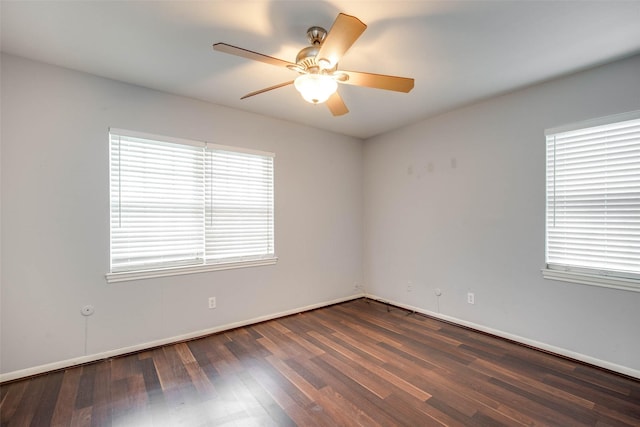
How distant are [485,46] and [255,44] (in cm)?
171

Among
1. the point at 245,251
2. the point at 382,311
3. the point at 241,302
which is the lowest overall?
the point at 382,311

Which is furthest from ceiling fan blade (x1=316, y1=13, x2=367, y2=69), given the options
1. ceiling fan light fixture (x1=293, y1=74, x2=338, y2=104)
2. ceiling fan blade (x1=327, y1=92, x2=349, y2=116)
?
ceiling fan blade (x1=327, y1=92, x2=349, y2=116)

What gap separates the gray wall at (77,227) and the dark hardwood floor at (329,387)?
0.89 ft

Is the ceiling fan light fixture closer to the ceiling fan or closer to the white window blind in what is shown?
the ceiling fan

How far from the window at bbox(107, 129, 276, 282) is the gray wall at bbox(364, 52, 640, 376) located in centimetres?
185

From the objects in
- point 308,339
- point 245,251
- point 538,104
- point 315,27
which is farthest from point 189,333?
point 538,104

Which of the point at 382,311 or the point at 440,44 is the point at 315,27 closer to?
the point at 440,44

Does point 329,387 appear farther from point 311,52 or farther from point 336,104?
point 311,52

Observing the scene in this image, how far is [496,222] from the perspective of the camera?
3.04 meters

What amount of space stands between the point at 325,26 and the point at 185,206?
2.17 meters

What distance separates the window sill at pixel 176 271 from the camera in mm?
2627

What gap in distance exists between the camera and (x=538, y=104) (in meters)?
2.73

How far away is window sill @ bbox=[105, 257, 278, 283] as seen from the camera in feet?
8.62

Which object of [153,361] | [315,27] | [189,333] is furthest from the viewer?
[189,333]
